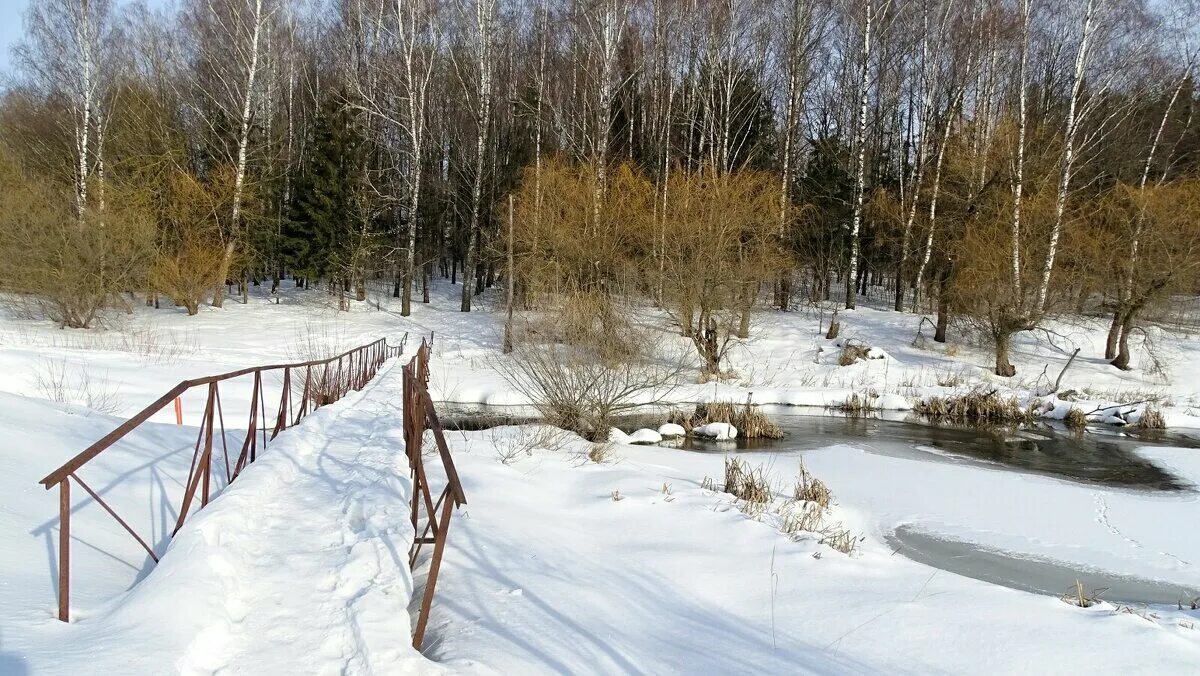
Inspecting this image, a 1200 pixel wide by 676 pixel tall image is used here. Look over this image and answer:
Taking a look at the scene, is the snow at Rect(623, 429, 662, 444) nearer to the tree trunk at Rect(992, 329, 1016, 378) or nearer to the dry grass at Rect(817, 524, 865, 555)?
the dry grass at Rect(817, 524, 865, 555)

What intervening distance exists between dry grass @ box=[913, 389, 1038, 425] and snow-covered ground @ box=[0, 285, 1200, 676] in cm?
640

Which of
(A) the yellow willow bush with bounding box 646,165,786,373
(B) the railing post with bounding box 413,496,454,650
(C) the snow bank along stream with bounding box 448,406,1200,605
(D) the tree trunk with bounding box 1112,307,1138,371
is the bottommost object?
(C) the snow bank along stream with bounding box 448,406,1200,605

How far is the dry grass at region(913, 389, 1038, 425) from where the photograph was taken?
17000mm

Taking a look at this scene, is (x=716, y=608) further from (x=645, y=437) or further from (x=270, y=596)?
(x=645, y=437)

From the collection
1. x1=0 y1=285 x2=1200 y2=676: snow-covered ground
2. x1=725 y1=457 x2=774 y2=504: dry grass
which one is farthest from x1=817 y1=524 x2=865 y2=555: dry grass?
x1=725 y1=457 x2=774 y2=504: dry grass

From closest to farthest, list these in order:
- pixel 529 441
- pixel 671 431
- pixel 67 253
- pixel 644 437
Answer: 1. pixel 529 441
2. pixel 644 437
3. pixel 671 431
4. pixel 67 253

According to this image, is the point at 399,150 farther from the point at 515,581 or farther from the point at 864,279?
the point at 515,581

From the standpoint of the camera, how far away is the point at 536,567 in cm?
517

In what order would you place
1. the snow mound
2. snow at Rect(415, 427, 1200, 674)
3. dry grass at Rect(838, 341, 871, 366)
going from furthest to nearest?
dry grass at Rect(838, 341, 871, 366) → the snow mound → snow at Rect(415, 427, 1200, 674)

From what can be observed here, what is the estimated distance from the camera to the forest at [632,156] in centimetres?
2070

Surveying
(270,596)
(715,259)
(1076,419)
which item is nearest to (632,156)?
(715,259)

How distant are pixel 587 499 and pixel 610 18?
19937mm

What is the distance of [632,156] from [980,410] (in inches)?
674

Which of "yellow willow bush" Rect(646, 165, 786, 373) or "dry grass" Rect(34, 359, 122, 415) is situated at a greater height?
"yellow willow bush" Rect(646, 165, 786, 373)
